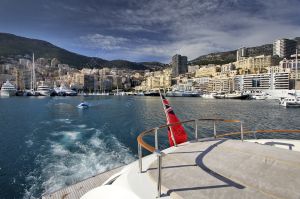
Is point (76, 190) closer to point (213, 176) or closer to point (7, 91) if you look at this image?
point (213, 176)

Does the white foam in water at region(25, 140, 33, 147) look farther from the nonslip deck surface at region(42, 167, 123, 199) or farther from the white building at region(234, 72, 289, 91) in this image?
the white building at region(234, 72, 289, 91)

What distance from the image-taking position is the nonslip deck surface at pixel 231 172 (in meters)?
3.80

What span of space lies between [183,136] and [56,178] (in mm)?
7004

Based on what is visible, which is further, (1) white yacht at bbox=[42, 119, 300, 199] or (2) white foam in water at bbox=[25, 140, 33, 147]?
(2) white foam in water at bbox=[25, 140, 33, 147]

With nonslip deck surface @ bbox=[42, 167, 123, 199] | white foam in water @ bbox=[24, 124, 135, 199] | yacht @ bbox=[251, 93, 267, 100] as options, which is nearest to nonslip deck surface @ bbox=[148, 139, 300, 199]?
nonslip deck surface @ bbox=[42, 167, 123, 199]

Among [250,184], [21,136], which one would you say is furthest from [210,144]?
[21,136]

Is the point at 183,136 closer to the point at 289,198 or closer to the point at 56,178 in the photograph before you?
the point at 289,198

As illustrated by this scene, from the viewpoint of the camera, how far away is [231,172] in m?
4.59

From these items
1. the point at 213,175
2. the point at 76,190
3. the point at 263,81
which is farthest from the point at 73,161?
the point at 263,81

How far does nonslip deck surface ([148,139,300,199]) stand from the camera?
3805mm

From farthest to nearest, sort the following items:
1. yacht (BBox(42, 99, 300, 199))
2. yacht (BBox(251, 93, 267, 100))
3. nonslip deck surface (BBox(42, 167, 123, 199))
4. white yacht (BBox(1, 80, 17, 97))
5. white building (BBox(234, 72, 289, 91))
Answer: white yacht (BBox(1, 80, 17, 97)), white building (BBox(234, 72, 289, 91)), yacht (BBox(251, 93, 267, 100)), nonslip deck surface (BBox(42, 167, 123, 199)), yacht (BBox(42, 99, 300, 199))

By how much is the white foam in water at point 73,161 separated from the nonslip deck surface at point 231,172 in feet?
24.6

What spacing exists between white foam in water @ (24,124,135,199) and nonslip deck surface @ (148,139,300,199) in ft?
24.6

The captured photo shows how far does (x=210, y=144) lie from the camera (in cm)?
674
